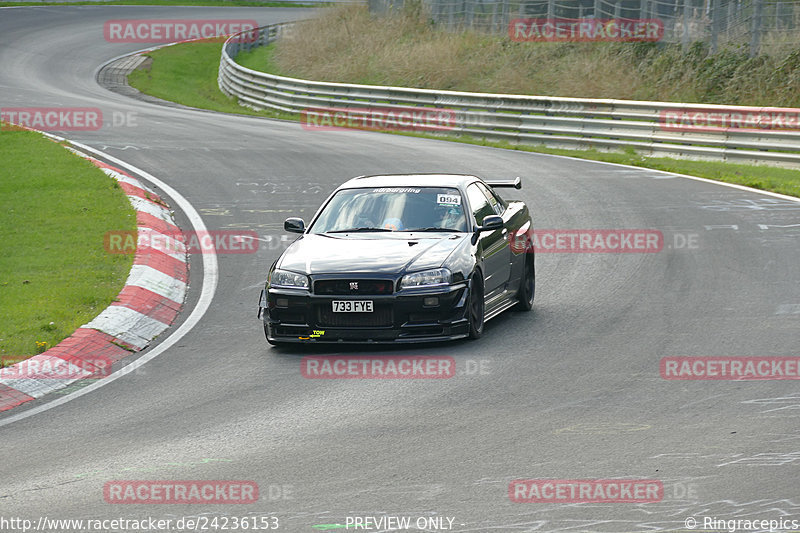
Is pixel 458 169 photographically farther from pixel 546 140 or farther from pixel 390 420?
pixel 390 420

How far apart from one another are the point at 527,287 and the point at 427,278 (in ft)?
7.14

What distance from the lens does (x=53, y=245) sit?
14469mm

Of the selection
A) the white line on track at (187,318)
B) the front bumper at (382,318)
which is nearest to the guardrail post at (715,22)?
the white line on track at (187,318)

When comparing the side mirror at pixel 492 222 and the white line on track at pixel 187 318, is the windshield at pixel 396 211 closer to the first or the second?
the side mirror at pixel 492 222

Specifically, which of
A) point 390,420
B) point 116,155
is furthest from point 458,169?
point 390,420

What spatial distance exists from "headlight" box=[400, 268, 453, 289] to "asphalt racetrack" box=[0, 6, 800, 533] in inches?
23.8

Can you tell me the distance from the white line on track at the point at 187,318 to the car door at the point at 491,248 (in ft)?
9.76

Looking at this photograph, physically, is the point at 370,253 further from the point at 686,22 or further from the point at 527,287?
the point at 686,22

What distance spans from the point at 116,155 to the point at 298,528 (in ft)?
58.6

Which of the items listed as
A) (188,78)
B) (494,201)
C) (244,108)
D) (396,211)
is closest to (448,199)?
(396,211)

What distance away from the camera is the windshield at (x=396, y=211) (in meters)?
11.4

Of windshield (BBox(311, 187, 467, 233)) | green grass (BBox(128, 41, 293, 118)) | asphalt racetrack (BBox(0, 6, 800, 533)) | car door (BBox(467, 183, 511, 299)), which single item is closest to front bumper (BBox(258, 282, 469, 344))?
asphalt racetrack (BBox(0, 6, 800, 533))

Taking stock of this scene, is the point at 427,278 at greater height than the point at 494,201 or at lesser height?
lesser

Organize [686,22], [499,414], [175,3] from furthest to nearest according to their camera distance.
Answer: [175,3] < [686,22] < [499,414]
